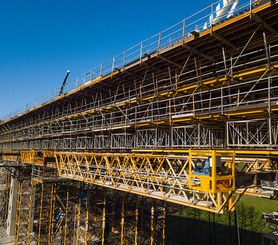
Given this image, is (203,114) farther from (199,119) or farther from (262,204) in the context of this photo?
(262,204)

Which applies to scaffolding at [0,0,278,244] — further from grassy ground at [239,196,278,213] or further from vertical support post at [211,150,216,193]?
grassy ground at [239,196,278,213]

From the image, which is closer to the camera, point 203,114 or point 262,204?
point 203,114

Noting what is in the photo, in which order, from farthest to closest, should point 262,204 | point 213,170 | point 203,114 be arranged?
point 262,204 < point 203,114 < point 213,170

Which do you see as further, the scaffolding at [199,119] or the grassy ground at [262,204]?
the grassy ground at [262,204]

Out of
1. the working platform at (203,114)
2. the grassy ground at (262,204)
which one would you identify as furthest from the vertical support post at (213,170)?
the grassy ground at (262,204)

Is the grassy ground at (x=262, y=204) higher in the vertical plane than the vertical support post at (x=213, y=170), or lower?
lower

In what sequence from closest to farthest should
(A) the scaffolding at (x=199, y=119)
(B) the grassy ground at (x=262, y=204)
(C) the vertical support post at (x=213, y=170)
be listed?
(C) the vertical support post at (x=213, y=170) → (A) the scaffolding at (x=199, y=119) → (B) the grassy ground at (x=262, y=204)

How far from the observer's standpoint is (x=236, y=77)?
10.0 metres

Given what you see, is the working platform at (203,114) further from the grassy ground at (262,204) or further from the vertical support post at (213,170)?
the grassy ground at (262,204)

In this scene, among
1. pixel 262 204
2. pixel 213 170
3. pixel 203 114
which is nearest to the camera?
pixel 213 170

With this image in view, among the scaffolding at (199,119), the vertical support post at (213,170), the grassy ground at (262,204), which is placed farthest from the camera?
the grassy ground at (262,204)

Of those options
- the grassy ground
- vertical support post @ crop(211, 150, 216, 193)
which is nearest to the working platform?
vertical support post @ crop(211, 150, 216, 193)

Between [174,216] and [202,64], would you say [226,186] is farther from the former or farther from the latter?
[174,216]

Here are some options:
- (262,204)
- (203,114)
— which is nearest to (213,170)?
(203,114)
